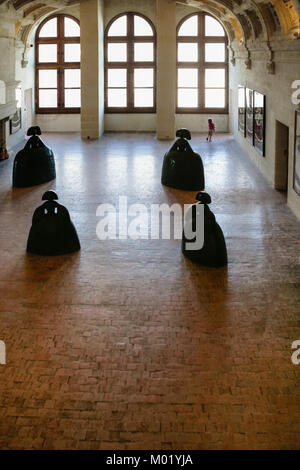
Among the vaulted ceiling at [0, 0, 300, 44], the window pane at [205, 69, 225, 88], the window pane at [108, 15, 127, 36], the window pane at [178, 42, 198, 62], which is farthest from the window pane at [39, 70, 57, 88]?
the window pane at [205, 69, 225, 88]

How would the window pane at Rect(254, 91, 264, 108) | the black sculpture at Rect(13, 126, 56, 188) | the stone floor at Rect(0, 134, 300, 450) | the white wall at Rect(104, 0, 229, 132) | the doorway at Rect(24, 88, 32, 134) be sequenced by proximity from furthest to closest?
the white wall at Rect(104, 0, 229, 132) → the doorway at Rect(24, 88, 32, 134) → the window pane at Rect(254, 91, 264, 108) → the black sculpture at Rect(13, 126, 56, 188) → the stone floor at Rect(0, 134, 300, 450)

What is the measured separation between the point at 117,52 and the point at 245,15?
1000cm

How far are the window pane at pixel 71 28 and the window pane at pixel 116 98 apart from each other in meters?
2.84

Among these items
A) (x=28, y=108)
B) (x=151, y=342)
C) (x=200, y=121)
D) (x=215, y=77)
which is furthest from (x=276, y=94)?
(x=28, y=108)

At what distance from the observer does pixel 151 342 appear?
23.9ft

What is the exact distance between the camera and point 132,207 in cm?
1398

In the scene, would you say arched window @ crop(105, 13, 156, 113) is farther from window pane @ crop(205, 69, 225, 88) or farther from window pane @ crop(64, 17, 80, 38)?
window pane @ crop(205, 69, 225, 88)

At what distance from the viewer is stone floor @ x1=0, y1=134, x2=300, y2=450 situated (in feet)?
18.1

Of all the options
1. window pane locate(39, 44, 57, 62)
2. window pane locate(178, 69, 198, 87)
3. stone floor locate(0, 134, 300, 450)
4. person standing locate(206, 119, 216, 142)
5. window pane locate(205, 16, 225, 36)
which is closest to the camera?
stone floor locate(0, 134, 300, 450)

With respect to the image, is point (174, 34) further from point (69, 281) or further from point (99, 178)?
point (69, 281)

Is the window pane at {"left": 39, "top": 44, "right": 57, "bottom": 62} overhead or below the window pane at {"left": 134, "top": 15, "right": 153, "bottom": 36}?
below

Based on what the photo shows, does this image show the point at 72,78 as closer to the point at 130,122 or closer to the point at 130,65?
the point at 130,65

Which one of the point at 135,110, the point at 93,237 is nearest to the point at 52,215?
the point at 93,237

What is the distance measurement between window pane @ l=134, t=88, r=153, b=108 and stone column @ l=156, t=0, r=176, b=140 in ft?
8.79
